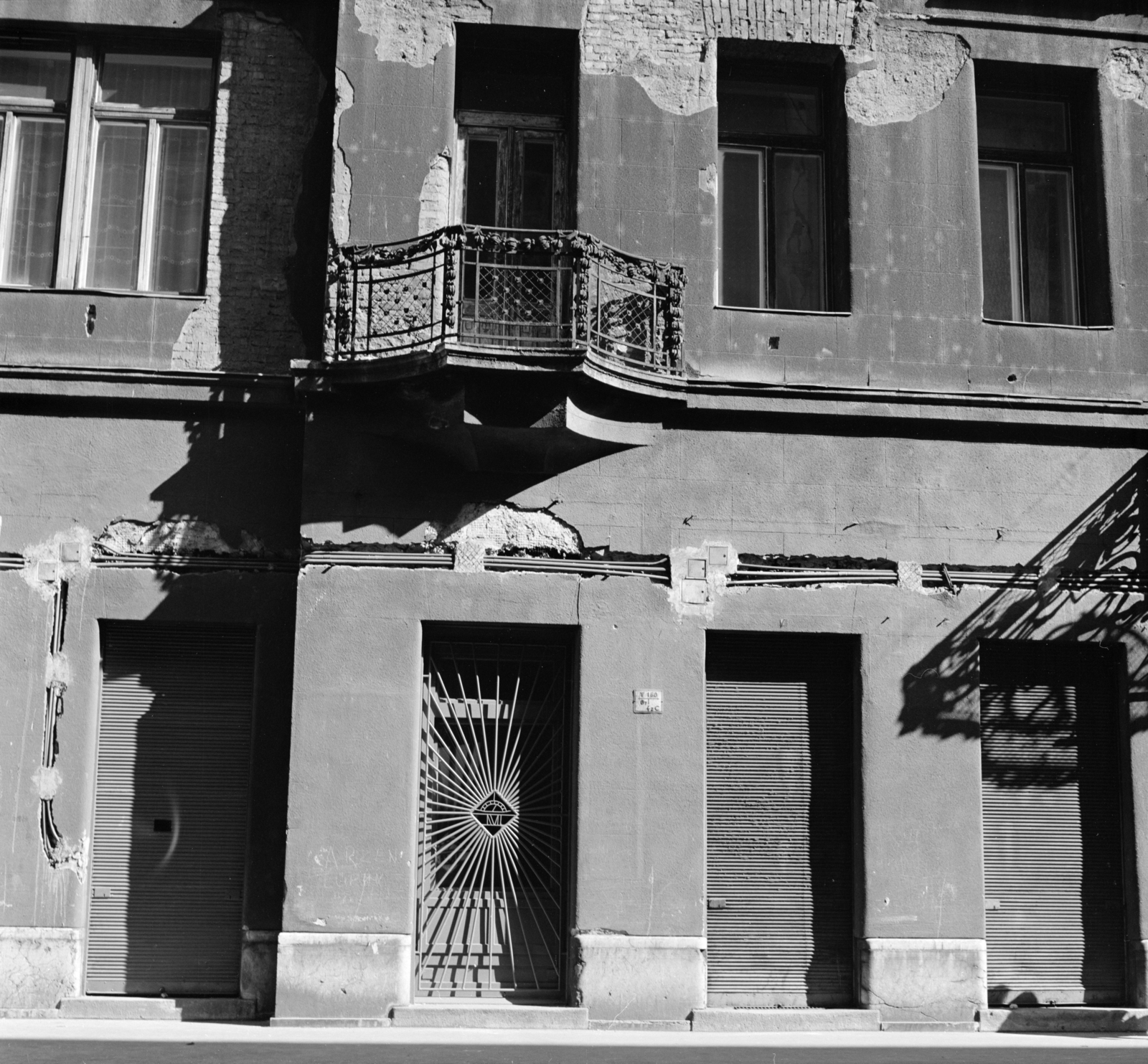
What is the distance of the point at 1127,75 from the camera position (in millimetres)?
12359

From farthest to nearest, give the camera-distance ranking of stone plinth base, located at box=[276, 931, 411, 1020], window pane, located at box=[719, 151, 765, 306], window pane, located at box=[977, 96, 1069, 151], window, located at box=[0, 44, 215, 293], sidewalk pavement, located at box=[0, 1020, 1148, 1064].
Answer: window pane, located at box=[977, 96, 1069, 151], window pane, located at box=[719, 151, 765, 306], window, located at box=[0, 44, 215, 293], stone plinth base, located at box=[276, 931, 411, 1020], sidewalk pavement, located at box=[0, 1020, 1148, 1064]

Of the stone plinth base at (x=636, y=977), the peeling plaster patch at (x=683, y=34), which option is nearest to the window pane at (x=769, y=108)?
the peeling plaster patch at (x=683, y=34)

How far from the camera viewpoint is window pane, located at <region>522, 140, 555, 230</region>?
1208cm

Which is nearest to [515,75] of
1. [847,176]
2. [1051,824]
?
[847,176]

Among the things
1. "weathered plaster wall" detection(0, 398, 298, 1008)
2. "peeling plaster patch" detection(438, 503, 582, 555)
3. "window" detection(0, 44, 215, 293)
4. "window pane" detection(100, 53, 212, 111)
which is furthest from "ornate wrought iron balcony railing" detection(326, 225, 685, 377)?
"window pane" detection(100, 53, 212, 111)

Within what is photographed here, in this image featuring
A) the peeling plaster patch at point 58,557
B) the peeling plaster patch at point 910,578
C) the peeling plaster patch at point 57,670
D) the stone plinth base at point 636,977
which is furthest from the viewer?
the peeling plaster patch at point 910,578

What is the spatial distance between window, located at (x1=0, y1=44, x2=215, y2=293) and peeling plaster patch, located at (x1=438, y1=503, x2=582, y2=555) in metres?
3.02

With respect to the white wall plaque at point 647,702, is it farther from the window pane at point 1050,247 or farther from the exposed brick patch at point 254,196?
the window pane at point 1050,247

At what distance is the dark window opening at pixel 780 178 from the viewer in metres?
12.2

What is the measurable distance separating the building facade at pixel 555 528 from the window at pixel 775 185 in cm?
4

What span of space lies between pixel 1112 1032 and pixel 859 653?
3.48 metres

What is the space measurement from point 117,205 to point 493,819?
19.8ft

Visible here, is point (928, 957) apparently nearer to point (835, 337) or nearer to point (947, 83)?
point (835, 337)

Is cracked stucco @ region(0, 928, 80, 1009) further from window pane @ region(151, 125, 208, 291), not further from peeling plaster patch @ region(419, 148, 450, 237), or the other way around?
peeling plaster patch @ region(419, 148, 450, 237)
